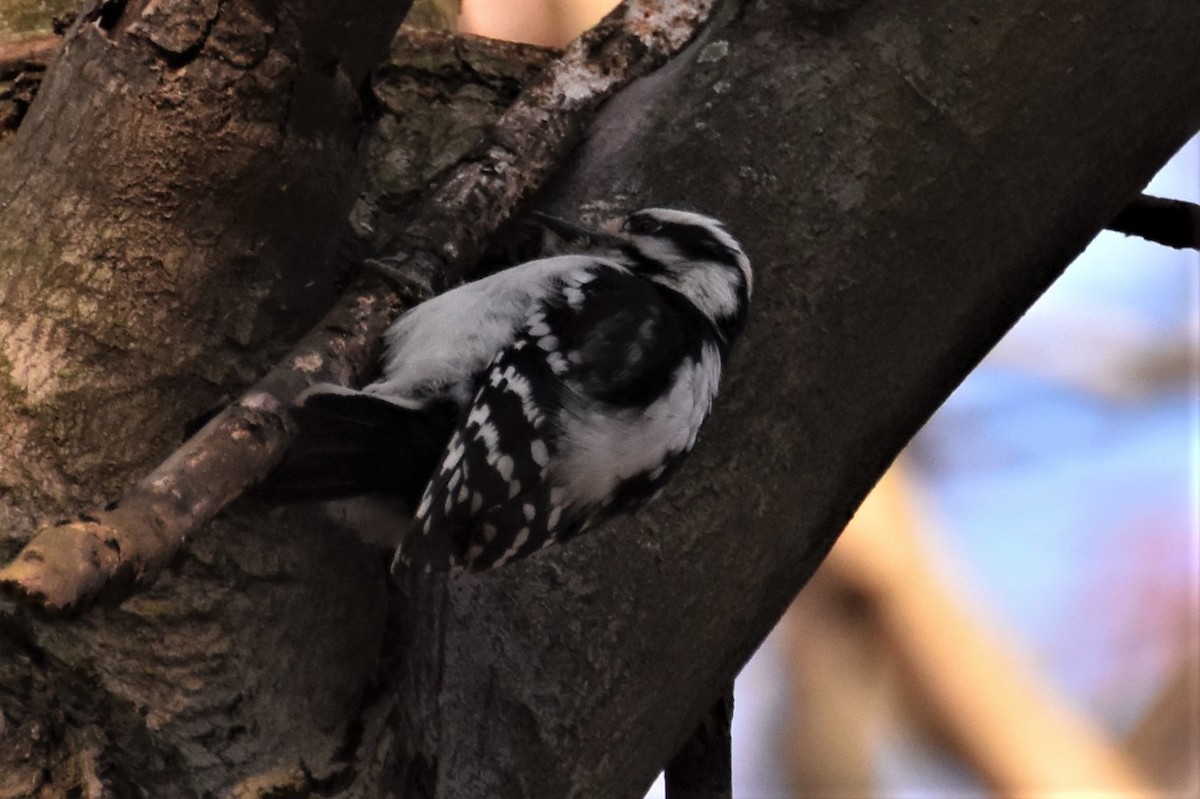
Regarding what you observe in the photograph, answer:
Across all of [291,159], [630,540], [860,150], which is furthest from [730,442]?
[291,159]

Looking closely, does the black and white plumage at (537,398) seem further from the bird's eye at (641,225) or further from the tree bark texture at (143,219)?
the tree bark texture at (143,219)

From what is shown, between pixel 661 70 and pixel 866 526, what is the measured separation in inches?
97.5

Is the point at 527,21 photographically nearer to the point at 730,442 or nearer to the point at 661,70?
Answer: the point at 661,70

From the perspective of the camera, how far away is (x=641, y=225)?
198cm

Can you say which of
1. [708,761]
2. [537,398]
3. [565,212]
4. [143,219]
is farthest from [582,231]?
[708,761]

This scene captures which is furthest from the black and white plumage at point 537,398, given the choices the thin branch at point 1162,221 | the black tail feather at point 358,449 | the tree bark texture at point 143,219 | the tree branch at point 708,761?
the thin branch at point 1162,221

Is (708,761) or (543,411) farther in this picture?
(708,761)

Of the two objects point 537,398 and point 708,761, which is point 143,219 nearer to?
point 537,398

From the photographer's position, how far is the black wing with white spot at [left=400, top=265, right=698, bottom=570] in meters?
1.57

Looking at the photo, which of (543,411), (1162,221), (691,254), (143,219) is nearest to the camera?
(143,219)

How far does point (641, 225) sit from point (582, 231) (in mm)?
104

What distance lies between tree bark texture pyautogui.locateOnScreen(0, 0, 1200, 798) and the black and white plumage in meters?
0.07

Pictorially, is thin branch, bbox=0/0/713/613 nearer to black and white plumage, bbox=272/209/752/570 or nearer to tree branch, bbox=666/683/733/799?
black and white plumage, bbox=272/209/752/570

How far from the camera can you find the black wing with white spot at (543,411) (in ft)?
5.16
